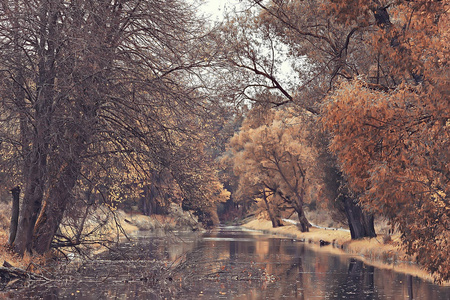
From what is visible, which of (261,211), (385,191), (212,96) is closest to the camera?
(385,191)

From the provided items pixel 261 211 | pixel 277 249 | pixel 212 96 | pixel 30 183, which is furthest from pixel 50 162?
pixel 261 211

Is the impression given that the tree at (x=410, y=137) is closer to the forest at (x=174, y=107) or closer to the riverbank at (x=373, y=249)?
the forest at (x=174, y=107)

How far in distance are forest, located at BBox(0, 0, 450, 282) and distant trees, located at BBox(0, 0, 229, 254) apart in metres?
0.06

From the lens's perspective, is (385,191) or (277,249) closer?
(385,191)

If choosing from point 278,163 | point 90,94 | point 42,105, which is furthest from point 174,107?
point 278,163

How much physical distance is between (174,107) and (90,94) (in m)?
2.68

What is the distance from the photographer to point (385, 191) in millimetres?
12773

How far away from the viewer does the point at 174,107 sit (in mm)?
17344

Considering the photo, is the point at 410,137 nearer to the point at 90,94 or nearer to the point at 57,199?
the point at 90,94

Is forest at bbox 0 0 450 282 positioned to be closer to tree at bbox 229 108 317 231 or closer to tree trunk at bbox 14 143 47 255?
tree trunk at bbox 14 143 47 255

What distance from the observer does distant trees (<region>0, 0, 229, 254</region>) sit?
15.5 m

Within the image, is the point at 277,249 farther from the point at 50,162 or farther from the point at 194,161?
the point at 50,162

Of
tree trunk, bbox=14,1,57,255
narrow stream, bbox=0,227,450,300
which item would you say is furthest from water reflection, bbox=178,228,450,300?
tree trunk, bbox=14,1,57,255

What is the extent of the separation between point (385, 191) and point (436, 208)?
1.19m
